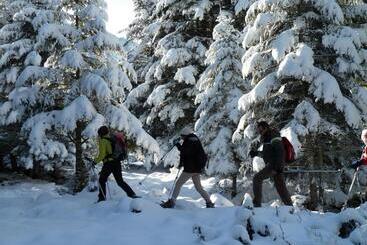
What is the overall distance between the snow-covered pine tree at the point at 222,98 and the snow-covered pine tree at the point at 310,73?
2429mm

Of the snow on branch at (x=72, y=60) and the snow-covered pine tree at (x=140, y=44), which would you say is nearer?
the snow on branch at (x=72, y=60)

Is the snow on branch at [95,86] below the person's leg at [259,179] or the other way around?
the other way around

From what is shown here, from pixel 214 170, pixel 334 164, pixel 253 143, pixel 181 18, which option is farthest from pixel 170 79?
pixel 334 164

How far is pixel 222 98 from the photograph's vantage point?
1936cm

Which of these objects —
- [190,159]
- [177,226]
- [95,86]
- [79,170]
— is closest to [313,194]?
[190,159]

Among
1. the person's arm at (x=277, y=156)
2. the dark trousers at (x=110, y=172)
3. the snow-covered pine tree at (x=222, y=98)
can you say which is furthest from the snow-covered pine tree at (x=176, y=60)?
the person's arm at (x=277, y=156)

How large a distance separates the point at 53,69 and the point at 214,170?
267 inches

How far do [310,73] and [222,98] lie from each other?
18.5ft

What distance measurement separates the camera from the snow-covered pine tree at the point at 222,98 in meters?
18.7

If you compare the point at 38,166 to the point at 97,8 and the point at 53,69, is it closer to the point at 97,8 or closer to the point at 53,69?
the point at 53,69

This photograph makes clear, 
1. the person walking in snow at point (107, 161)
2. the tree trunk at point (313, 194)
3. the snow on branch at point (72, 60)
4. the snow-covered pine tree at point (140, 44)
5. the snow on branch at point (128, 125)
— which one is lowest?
the tree trunk at point (313, 194)

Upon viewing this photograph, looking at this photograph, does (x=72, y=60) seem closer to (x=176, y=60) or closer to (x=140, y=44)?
(x=176, y=60)

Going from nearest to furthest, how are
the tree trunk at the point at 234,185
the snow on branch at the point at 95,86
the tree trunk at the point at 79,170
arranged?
1. the snow on branch at the point at 95,86
2. the tree trunk at the point at 79,170
3. the tree trunk at the point at 234,185

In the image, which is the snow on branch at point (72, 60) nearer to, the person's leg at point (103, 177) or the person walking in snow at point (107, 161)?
the person walking in snow at point (107, 161)
